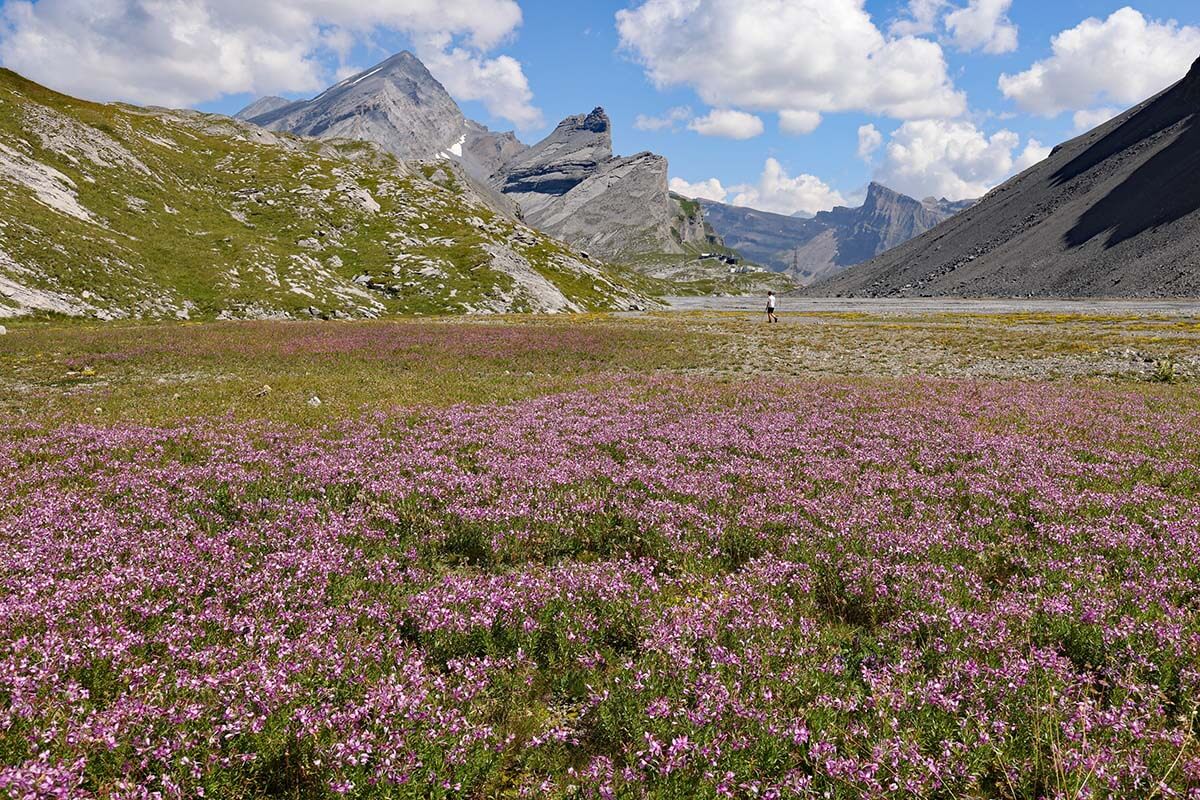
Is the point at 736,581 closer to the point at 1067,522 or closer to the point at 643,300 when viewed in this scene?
the point at 1067,522

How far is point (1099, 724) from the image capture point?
4430 mm

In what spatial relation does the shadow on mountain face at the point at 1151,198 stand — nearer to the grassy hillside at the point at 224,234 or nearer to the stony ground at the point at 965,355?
the grassy hillside at the point at 224,234

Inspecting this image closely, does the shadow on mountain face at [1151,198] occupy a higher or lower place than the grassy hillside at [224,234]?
higher

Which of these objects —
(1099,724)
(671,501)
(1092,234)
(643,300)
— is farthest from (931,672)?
(1092,234)

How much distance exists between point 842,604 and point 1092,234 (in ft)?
784

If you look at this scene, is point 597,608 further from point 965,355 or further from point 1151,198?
point 1151,198

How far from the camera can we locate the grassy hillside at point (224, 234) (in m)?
54.0

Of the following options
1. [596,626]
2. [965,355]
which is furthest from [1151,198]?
Answer: [596,626]

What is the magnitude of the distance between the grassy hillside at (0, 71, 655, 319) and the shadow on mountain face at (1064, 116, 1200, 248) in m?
157

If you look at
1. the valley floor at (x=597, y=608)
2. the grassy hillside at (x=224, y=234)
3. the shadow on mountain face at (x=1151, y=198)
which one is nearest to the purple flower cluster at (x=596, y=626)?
the valley floor at (x=597, y=608)

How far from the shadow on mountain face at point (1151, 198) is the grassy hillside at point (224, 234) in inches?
6188

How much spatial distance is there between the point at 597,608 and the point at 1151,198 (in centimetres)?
24604

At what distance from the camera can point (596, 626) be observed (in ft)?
19.9

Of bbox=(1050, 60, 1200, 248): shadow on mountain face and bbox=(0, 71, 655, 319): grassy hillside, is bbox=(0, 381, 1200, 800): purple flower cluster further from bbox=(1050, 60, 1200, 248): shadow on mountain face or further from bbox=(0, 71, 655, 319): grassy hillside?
bbox=(1050, 60, 1200, 248): shadow on mountain face
